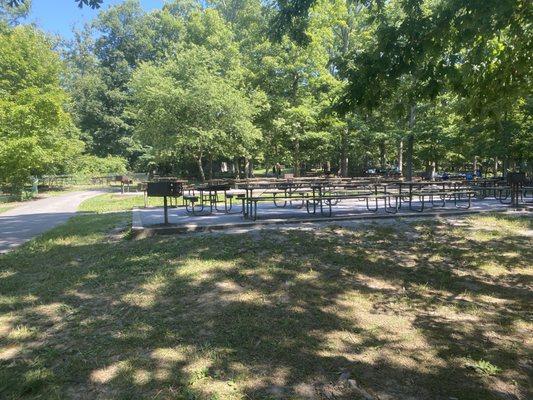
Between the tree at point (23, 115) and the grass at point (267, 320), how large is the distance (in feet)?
45.0

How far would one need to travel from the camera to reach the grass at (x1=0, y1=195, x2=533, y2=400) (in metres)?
2.84

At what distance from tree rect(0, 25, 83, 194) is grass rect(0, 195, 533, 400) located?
13708 mm

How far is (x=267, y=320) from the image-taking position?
3740 mm

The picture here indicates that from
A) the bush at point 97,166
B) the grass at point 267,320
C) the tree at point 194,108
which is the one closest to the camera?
the grass at point 267,320

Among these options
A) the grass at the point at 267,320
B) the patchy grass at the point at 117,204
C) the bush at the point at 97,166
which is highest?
the bush at the point at 97,166

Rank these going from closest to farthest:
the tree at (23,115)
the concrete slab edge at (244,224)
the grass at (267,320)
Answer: the grass at (267,320) < the concrete slab edge at (244,224) < the tree at (23,115)

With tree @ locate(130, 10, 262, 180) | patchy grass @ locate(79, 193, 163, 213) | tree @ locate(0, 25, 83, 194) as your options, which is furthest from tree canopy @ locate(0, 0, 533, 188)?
patchy grass @ locate(79, 193, 163, 213)

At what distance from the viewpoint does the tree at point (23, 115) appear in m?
18.1

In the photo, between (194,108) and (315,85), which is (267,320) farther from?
(315,85)

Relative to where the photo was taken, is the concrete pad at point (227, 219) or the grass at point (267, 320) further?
the concrete pad at point (227, 219)

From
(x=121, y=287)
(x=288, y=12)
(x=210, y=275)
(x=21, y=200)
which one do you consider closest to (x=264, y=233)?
(x=210, y=275)

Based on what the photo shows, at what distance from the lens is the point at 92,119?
42.1m

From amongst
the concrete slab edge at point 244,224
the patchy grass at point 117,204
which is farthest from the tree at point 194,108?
the concrete slab edge at point 244,224

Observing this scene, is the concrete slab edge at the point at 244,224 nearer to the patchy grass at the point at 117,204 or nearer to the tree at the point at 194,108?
the patchy grass at the point at 117,204
